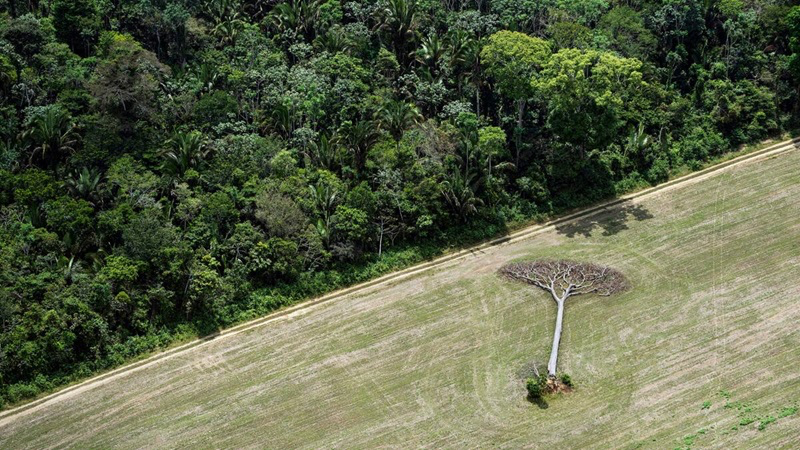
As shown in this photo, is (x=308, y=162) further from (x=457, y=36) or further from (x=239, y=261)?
(x=457, y=36)

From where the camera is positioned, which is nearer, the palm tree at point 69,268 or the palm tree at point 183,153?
the palm tree at point 69,268

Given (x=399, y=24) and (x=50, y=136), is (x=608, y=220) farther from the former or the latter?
(x=50, y=136)

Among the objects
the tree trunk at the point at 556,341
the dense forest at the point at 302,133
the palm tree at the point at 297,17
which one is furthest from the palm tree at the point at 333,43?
the tree trunk at the point at 556,341

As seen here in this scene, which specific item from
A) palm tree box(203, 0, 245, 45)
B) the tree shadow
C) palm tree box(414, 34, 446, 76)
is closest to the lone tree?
the tree shadow

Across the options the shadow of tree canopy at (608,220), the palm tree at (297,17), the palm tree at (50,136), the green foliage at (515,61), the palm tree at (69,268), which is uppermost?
the palm tree at (297,17)

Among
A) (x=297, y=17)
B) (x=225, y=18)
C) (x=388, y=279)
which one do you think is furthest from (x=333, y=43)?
(x=388, y=279)

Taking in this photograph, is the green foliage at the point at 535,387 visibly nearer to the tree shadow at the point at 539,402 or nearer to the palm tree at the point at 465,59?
the tree shadow at the point at 539,402

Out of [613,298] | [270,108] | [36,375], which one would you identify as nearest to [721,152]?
[613,298]
